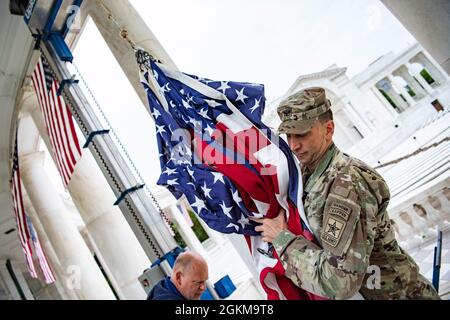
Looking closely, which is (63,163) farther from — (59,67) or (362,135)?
(362,135)

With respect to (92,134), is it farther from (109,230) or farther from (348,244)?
(348,244)

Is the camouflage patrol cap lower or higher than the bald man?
higher

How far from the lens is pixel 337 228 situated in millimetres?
1343

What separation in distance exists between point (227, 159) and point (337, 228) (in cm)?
99

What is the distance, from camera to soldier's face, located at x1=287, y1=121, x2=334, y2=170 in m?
1.60

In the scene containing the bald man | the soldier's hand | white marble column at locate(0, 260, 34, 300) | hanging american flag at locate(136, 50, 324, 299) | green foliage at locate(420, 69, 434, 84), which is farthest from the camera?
green foliage at locate(420, 69, 434, 84)

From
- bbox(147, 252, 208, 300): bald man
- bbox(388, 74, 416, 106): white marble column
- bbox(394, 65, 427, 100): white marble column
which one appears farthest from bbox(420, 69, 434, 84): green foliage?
bbox(147, 252, 208, 300): bald man

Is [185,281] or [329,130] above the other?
[329,130]

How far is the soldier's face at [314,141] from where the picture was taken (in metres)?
1.60

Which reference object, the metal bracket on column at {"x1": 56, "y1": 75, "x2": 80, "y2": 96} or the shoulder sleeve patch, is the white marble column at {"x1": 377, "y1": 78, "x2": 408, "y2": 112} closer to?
the metal bracket on column at {"x1": 56, "y1": 75, "x2": 80, "y2": 96}

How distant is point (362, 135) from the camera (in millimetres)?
35844

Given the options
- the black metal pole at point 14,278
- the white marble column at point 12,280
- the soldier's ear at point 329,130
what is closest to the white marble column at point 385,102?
the white marble column at point 12,280

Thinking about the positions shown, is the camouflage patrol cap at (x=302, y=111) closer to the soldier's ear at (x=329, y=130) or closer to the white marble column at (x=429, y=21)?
the soldier's ear at (x=329, y=130)

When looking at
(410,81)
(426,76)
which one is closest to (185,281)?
(410,81)
